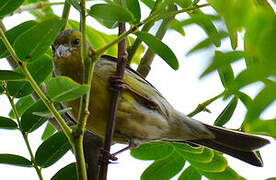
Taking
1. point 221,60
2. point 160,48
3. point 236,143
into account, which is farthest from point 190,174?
point 221,60

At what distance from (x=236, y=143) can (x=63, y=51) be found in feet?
5.04

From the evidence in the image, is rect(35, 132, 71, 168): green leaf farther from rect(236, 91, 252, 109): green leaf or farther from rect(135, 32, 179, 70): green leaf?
rect(236, 91, 252, 109): green leaf

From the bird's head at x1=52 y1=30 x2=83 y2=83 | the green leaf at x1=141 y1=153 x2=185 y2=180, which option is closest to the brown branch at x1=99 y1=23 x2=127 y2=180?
the green leaf at x1=141 y1=153 x2=185 y2=180

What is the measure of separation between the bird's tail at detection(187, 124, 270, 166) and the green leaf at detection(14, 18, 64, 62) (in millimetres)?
1678

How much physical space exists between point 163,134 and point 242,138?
1.95 ft

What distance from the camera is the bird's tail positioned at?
10.0ft

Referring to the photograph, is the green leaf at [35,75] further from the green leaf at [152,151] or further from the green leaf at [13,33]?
the green leaf at [152,151]

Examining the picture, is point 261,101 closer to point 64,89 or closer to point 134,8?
point 64,89

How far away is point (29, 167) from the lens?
2270 mm

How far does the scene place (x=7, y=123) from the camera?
2.28m

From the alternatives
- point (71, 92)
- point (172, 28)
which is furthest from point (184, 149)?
point (172, 28)

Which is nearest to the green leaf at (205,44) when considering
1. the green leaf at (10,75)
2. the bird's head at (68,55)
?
the green leaf at (10,75)

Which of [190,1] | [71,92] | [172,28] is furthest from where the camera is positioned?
[190,1]

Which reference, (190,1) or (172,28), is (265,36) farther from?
(190,1)
